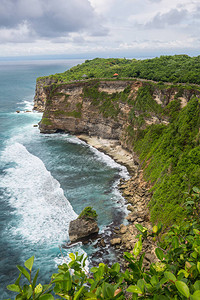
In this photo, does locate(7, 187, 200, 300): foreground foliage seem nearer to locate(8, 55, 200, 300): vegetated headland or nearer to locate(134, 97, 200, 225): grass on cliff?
locate(8, 55, 200, 300): vegetated headland

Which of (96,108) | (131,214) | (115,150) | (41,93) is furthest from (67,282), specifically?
(41,93)

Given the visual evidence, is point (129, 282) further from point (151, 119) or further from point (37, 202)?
point (151, 119)

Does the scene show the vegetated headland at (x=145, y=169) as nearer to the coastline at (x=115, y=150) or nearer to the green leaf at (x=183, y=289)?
the green leaf at (x=183, y=289)

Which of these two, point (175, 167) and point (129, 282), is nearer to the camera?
point (129, 282)

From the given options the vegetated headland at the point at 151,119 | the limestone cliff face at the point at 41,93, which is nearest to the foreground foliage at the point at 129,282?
the vegetated headland at the point at 151,119

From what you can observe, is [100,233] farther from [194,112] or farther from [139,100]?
[139,100]

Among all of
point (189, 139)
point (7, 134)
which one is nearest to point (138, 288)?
point (189, 139)
